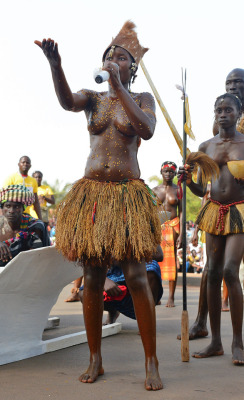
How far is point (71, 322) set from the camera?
509 cm

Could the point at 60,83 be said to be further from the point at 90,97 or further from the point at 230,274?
the point at 230,274

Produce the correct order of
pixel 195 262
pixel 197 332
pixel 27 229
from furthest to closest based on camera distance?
pixel 195 262 → pixel 197 332 → pixel 27 229

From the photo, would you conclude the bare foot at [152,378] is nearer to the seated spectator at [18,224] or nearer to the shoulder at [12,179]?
the seated spectator at [18,224]

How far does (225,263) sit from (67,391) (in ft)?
4.82

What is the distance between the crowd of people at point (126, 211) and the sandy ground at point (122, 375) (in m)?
0.11

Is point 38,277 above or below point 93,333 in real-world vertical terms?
above

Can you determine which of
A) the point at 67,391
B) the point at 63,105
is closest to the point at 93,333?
the point at 67,391

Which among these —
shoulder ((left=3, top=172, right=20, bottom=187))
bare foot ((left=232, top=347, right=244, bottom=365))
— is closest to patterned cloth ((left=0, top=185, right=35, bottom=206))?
bare foot ((left=232, top=347, right=244, bottom=365))

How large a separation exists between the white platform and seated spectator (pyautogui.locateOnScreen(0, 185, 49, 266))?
49cm

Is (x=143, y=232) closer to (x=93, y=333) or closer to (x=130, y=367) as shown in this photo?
(x=93, y=333)

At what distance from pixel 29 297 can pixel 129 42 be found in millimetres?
1832

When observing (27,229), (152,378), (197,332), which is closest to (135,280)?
(152,378)

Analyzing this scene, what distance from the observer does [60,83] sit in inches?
117

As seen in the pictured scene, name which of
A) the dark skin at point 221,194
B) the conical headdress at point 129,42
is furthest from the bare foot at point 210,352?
the conical headdress at point 129,42
